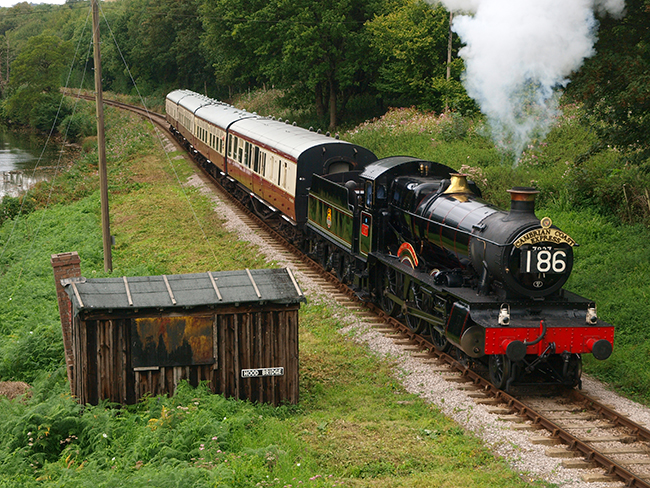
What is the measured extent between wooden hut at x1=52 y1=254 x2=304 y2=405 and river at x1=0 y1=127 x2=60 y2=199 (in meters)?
22.7

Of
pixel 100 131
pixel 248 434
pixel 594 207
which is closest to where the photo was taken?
pixel 248 434

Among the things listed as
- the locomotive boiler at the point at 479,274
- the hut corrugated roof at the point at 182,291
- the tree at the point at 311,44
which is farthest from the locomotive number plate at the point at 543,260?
the tree at the point at 311,44

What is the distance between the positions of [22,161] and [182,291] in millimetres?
46442

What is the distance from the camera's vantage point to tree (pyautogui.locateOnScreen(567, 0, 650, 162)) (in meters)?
12.7

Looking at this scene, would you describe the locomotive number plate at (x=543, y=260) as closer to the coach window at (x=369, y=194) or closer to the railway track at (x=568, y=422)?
the railway track at (x=568, y=422)

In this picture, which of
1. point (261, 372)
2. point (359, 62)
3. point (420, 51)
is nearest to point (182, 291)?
point (261, 372)

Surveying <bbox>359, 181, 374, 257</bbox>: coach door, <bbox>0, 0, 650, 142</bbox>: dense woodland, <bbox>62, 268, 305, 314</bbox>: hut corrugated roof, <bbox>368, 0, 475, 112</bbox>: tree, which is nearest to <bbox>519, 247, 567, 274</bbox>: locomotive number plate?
<bbox>62, 268, 305, 314</bbox>: hut corrugated roof

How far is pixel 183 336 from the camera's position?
9.50 m

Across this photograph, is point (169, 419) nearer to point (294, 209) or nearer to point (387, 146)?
point (294, 209)

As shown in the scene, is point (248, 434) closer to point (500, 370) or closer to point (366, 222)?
point (500, 370)

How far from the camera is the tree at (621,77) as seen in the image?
41.6 feet

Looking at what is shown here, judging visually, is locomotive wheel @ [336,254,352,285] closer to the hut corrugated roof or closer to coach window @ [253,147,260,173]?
the hut corrugated roof

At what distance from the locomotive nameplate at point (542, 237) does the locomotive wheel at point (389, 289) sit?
4.40m

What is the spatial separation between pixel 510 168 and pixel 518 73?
7.20m
